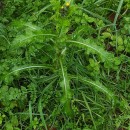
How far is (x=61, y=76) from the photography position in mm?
2568

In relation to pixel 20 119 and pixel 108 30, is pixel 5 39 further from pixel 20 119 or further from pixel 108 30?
pixel 108 30

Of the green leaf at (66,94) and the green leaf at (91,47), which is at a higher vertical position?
the green leaf at (91,47)

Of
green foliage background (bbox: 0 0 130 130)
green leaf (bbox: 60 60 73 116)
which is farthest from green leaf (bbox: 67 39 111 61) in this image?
green leaf (bbox: 60 60 73 116)

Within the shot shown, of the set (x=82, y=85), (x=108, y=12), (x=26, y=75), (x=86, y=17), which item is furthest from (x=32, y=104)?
(x=108, y=12)

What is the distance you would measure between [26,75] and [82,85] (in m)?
0.57

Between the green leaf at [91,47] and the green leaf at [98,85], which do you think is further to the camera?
the green leaf at [98,85]

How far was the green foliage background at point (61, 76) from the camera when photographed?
2.57 metres

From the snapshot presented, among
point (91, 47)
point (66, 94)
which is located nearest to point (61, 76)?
point (66, 94)

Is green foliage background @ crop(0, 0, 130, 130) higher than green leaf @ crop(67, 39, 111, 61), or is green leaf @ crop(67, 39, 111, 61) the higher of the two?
green leaf @ crop(67, 39, 111, 61)

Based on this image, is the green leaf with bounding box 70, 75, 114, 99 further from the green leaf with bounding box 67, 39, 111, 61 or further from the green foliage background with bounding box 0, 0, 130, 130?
the green leaf with bounding box 67, 39, 111, 61

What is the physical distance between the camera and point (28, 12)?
335cm

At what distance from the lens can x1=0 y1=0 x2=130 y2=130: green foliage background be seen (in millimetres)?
2566

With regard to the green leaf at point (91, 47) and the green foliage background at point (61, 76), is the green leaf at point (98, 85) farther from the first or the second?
the green leaf at point (91, 47)

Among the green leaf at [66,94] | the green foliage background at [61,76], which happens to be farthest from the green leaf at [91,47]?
the green leaf at [66,94]
